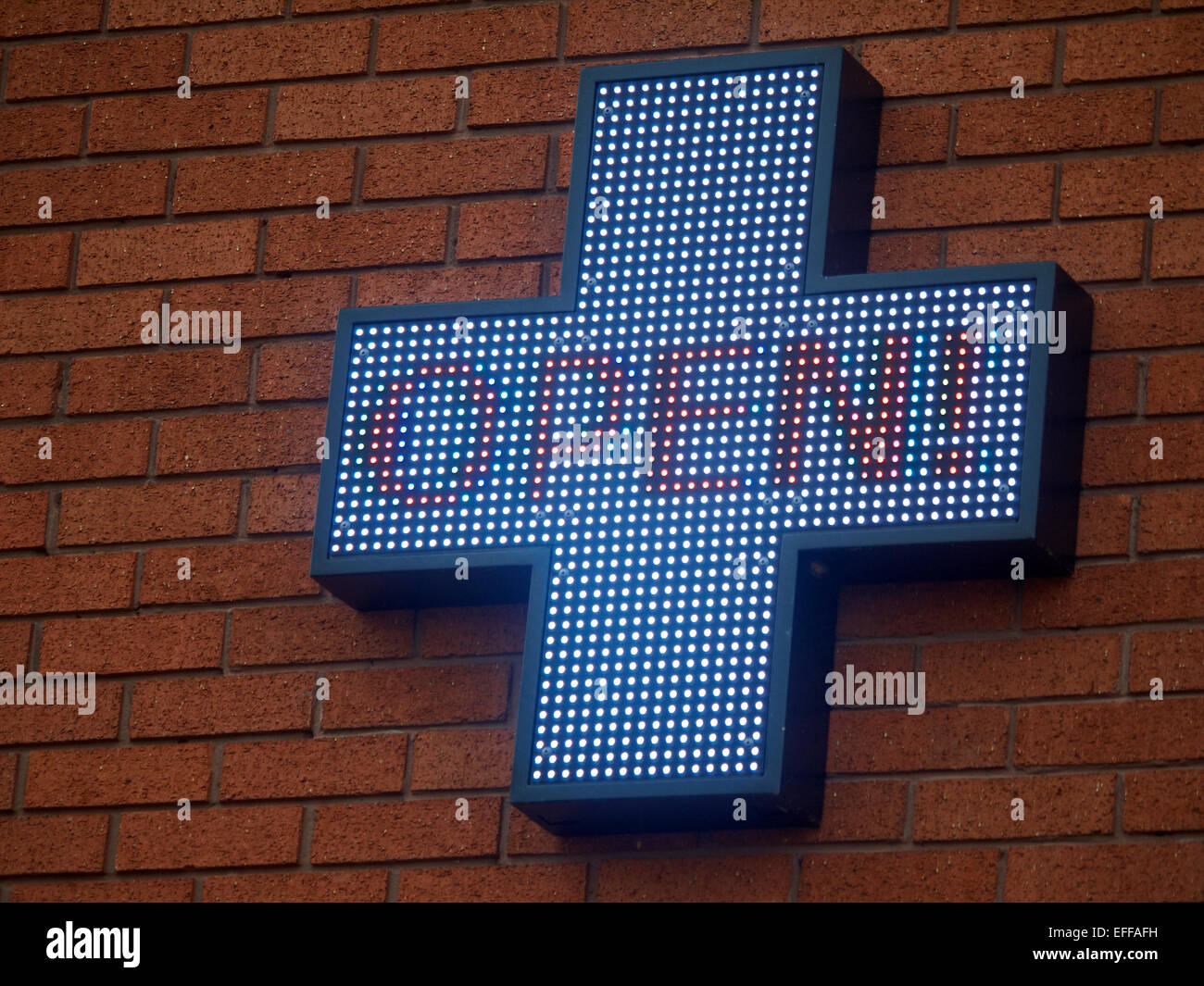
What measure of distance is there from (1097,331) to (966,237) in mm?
299

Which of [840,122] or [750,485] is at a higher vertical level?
[840,122]

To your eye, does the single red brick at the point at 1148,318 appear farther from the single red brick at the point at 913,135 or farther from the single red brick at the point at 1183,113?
the single red brick at the point at 913,135

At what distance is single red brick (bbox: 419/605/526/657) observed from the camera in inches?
164

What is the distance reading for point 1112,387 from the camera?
13.2 ft

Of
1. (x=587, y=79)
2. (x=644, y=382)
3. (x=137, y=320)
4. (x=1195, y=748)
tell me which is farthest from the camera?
(x=137, y=320)

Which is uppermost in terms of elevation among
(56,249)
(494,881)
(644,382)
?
(56,249)

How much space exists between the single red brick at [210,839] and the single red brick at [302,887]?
3 centimetres

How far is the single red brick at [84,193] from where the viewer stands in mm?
4703

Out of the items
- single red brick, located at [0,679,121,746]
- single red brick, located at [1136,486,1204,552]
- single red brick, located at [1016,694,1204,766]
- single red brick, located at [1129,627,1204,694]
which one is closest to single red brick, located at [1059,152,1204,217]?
single red brick, located at [1136,486,1204,552]

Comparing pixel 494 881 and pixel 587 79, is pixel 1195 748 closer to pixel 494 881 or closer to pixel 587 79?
pixel 494 881

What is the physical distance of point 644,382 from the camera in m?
4.02

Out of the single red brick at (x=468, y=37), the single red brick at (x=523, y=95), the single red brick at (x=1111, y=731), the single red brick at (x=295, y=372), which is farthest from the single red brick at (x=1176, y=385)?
the single red brick at (x=295, y=372)

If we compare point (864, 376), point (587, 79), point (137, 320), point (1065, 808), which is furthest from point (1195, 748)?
point (137, 320)

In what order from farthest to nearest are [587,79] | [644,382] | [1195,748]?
1. [587,79]
2. [644,382]
3. [1195,748]
